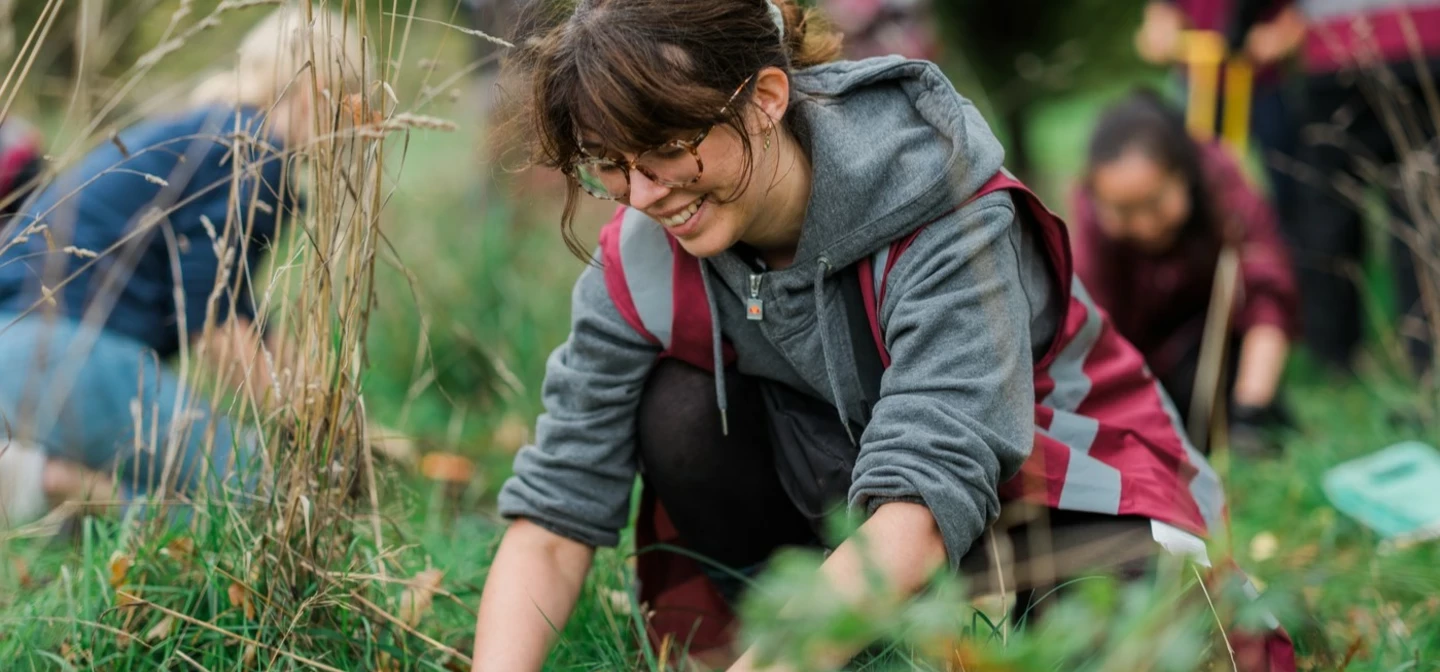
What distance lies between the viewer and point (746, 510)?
1752mm

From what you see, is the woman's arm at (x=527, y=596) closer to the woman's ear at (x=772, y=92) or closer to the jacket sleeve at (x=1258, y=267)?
the woman's ear at (x=772, y=92)

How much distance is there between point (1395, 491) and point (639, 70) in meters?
1.59

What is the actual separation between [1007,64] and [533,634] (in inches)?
169

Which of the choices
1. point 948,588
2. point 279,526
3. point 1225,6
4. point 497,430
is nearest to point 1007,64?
point 1225,6

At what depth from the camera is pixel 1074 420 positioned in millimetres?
1615

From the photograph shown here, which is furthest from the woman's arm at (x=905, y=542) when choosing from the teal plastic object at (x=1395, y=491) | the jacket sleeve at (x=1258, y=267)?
the jacket sleeve at (x=1258, y=267)

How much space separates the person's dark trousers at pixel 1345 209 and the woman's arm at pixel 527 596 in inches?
85.4

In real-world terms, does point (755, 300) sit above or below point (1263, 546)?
above

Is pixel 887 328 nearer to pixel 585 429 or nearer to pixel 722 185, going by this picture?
pixel 722 185

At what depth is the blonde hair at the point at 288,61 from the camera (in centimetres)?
148

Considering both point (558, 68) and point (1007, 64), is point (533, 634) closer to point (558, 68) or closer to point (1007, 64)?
point (558, 68)

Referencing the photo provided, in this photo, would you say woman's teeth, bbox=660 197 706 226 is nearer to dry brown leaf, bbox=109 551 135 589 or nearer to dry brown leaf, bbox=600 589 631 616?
dry brown leaf, bbox=600 589 631 616

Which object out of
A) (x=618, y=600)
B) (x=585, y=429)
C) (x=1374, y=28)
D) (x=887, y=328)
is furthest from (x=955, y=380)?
(x=1374, y=28)

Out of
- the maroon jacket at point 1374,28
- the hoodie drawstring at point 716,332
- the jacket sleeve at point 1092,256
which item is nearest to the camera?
the hoodie drawstring at point 716,332
